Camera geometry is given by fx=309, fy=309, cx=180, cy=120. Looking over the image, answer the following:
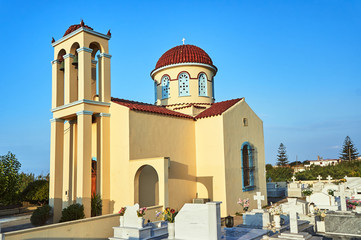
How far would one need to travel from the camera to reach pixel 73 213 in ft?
43.8

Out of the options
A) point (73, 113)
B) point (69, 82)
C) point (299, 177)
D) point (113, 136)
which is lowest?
point (299, 177)

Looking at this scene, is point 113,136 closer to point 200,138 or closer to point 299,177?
point 200,138

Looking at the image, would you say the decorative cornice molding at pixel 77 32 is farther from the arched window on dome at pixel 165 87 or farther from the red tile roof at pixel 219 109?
the red tile roof at pixel 219 109

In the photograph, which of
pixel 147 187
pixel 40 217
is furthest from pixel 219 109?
pixel 40 217

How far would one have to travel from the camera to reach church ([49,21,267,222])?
48.3ft

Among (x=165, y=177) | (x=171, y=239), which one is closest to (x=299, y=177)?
(x=165, y=177)

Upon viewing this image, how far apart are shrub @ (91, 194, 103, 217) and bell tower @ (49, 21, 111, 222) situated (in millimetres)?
246

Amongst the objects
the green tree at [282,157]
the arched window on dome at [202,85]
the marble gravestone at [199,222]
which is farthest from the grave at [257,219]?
the green tree at [282,157]

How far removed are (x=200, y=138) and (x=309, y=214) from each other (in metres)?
7.23

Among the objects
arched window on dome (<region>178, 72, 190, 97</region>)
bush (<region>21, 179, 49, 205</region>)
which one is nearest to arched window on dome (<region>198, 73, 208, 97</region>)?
arched window on dome (<region>178, 72, 190, 97</region>)

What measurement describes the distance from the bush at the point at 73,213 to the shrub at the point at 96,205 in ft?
2.73

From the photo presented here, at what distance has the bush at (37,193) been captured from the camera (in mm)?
19688

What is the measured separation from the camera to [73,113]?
15375mm

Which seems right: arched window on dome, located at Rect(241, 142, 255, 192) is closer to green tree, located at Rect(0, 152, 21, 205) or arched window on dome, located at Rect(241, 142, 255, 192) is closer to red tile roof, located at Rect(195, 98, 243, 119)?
red tile roof, located at Rect(195, 98, 243, 119)
